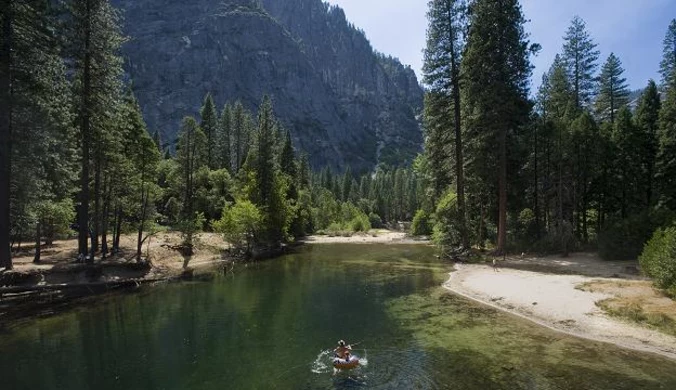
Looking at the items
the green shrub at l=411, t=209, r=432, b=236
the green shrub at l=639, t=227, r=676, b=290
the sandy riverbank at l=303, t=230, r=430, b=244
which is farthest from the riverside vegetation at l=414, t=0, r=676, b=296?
the green shrub at l=411, t=209, r=432, b=236

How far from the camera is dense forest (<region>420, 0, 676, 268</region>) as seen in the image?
34906 millimetres

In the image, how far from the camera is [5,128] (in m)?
23.8

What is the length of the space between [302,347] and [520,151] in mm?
26127

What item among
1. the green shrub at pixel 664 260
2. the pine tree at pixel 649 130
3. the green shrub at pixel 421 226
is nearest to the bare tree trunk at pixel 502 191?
the green shrub at pixel 664 260

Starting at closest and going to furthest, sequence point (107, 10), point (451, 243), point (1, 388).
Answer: point (1, 388) < point (107, 10) < point (451, 243)

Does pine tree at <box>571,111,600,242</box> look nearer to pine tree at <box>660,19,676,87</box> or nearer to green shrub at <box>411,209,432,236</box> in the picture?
pine tree at <box>660,19,676,87</box>

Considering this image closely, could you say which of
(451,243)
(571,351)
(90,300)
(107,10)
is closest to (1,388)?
(90,300)

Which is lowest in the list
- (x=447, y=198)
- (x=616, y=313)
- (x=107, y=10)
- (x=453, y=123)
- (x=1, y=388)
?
(x=1, y=388)

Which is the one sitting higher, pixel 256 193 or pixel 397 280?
pixel 256 193

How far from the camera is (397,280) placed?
3141 centimetres

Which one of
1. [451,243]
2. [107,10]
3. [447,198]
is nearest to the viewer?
[107,10]

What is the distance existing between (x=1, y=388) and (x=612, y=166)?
4487 cm

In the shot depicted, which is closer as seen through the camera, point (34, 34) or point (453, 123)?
point (34, 34)

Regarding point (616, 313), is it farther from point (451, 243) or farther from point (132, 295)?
point (132, 295)
